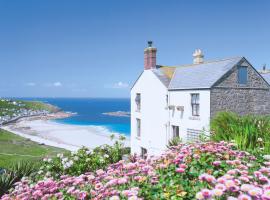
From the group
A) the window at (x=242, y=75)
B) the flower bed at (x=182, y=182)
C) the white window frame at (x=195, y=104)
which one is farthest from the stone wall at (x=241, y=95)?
the flower bed at (x=182, y=182)

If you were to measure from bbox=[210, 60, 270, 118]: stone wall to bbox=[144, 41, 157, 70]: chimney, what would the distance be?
25.6 ft

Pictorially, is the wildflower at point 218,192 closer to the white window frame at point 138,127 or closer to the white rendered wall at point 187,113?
the white rendered wall at point 187,113

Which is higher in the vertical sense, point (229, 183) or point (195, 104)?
point (195, 104)

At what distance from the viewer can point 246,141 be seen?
28.1 ft

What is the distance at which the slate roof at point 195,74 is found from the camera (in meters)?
23.0

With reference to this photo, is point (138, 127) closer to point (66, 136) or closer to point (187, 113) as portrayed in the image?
point (187, 113)

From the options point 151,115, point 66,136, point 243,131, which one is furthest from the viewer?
point 66,136

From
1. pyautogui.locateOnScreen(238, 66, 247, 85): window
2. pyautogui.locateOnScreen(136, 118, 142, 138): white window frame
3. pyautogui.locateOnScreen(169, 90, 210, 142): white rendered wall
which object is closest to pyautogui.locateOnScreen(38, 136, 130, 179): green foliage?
pyautogui.locateOnScreen(169, 90, 210, 142): white rendered wall

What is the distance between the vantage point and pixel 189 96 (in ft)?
78.3

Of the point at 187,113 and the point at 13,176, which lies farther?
the point at 187,113

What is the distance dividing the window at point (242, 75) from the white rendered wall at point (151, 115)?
6462 mm

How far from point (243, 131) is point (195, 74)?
16.9 metres

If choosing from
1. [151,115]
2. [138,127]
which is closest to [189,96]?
[151,115]

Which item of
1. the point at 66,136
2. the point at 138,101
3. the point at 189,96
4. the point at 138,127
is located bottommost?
the point at 66,136
